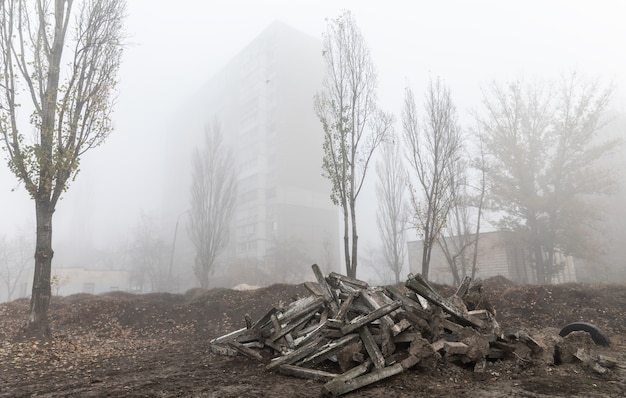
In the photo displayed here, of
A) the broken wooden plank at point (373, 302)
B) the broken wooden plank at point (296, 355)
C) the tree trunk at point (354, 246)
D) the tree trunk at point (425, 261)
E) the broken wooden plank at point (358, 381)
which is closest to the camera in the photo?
the broken wooden plank at point (358, 381)

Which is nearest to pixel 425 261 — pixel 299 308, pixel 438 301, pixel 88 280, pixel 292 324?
pixel 438 301

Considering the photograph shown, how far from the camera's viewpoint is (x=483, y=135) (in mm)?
25422

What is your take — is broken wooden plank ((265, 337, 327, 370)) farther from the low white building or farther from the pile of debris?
the low white building

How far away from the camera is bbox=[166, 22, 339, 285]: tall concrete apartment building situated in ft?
224

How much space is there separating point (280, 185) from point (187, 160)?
148ft

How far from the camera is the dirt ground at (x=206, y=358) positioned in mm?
4922

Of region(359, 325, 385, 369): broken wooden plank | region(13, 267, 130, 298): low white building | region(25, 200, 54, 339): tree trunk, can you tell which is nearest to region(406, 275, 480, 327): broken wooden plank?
region(359, 325, 385, 369): broken wooden plank

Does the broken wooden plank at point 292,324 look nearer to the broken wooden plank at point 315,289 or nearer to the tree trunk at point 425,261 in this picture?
the broken wooden plank at point 315,289

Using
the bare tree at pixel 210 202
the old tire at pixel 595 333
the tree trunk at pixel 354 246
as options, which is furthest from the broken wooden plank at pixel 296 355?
the bare tree at pixel 210 202

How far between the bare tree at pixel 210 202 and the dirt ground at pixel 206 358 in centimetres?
1444

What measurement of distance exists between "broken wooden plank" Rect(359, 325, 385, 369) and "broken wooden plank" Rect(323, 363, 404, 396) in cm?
15

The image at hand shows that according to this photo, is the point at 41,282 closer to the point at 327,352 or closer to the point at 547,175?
the point at 327,352

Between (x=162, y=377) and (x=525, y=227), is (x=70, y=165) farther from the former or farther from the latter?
(x=525, y=227)

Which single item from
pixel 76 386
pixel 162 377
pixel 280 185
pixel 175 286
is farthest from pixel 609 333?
pixel 280 185
